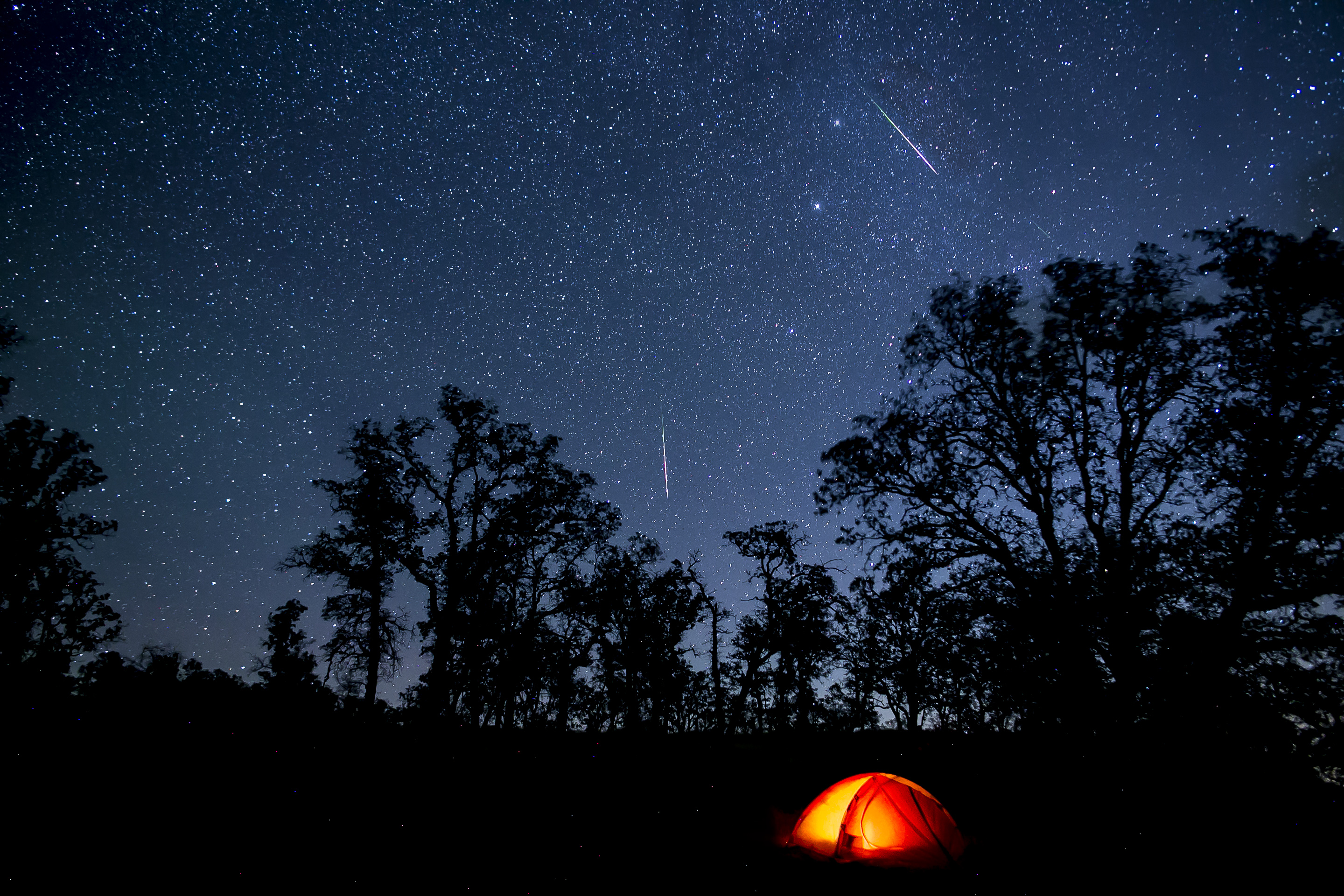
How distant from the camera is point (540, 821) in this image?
10648 millimetres

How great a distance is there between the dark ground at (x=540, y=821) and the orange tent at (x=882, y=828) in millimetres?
289

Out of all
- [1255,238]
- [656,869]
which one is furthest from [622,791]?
[1255,238]

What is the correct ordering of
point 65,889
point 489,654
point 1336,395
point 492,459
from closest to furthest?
1. point 65,889
2. point 1336,395
3. point 492,459
4. point 489,654

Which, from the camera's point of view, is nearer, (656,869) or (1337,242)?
(656,869)

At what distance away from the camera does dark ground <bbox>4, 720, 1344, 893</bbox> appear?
25.1 feet

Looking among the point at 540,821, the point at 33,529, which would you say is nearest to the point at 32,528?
the point at 33,529

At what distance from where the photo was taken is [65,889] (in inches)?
249

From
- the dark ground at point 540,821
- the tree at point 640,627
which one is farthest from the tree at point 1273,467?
the tree at point 640,627

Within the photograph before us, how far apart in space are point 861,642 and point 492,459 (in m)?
18.1

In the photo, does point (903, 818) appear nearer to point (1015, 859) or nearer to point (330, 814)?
point (1015, 859)

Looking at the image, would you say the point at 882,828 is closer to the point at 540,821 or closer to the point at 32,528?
the point at 540,821

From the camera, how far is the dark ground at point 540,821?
7.64 m

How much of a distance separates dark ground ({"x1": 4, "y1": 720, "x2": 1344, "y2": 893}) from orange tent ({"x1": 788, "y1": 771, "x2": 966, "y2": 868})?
289 millimetres

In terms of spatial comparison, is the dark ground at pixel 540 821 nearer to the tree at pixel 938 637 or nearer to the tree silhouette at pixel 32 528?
the tree at pixel 938 637
